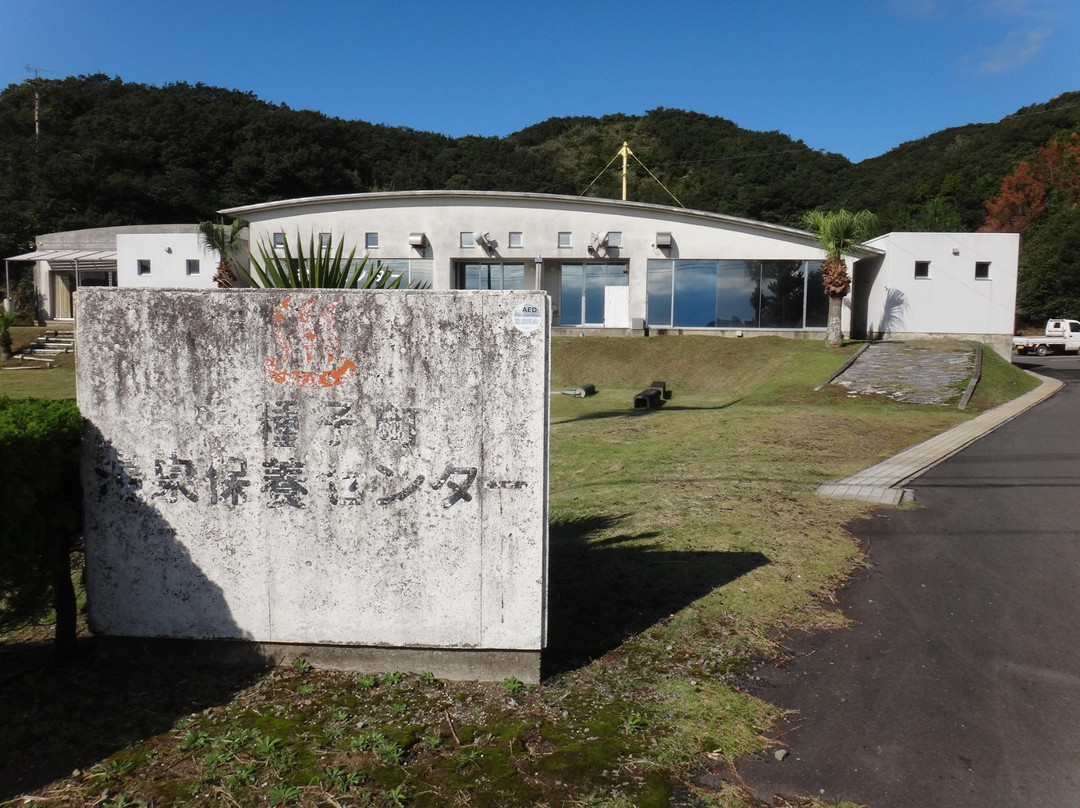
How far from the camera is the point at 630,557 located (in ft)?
19.8

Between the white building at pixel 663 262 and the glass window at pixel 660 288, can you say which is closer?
the white building at pixel 663 262

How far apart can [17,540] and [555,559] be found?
3.74m

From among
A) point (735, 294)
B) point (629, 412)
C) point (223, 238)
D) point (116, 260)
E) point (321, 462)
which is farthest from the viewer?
point (116, 260)

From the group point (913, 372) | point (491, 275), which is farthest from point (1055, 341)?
point (491, 275)

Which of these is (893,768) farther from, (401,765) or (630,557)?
(630,557)

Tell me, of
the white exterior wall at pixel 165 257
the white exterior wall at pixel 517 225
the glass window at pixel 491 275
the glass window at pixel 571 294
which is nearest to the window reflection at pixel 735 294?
the white exterior wall at pixel 517 225

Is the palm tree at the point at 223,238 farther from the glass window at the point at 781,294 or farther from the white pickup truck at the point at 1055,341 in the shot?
the white pickup truck at the point at 1055,341

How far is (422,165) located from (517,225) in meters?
44.5

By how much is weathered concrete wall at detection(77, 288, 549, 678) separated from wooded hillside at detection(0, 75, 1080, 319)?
51.5m

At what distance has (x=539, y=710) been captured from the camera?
3682 mm

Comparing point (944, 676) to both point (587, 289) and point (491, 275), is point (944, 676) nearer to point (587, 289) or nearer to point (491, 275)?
point (587, 289)

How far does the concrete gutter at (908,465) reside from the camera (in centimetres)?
830

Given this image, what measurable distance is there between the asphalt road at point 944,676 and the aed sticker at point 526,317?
214 centimetres

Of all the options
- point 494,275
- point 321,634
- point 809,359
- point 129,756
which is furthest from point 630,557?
point 494,275
